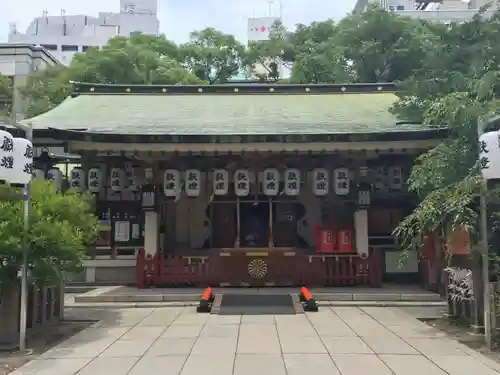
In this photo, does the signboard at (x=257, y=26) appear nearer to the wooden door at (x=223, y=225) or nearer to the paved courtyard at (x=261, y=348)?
the wooden door at (x=223, y=225)

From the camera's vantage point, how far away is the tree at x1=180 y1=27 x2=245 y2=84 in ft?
105

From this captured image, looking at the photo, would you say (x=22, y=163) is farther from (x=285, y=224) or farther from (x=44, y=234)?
(x=285, y=224)

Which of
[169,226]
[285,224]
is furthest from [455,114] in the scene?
[169,226]

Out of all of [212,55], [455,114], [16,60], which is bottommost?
[455,114]

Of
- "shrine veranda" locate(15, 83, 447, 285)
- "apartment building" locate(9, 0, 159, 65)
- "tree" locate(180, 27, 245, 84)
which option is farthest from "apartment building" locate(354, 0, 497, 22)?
"shrine veranda" locate(15, 83, 447, 285)

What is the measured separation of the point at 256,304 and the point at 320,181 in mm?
4228

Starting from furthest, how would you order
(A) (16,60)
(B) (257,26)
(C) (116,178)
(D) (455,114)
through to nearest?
(B) (257,26), (A) (16,60), (C) (116,178), (D) (455,114)

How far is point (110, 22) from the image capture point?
234ft

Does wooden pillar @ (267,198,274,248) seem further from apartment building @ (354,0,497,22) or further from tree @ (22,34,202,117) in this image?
apartment building @ (354,0,497,22)

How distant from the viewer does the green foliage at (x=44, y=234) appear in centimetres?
Result: 725

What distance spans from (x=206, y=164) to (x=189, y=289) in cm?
348

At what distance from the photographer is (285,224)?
15.4 metres

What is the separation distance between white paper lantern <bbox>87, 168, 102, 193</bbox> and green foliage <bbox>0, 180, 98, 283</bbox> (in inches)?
Answer: 230

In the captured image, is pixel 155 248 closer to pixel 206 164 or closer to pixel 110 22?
pixel 206 164
